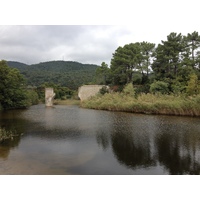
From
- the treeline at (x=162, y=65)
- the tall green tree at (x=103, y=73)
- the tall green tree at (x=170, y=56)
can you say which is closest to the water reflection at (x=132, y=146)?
the treeline at (x=162, y=65)

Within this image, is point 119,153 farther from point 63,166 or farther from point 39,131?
point 39,131

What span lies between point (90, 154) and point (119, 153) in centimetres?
113

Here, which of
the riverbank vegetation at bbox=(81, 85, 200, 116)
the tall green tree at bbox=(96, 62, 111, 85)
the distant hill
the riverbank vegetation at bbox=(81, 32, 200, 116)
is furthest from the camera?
the distant hill

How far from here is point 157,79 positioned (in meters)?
28.5

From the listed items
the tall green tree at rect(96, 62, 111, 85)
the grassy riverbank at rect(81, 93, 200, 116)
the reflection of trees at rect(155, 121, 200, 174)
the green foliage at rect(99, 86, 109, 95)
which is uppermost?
the tall green tree at rect(96, 62, 111, 85)

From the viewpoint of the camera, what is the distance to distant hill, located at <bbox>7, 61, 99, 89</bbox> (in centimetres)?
5959

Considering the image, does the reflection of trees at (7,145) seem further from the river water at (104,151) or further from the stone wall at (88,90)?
the stone wall at (88,90)

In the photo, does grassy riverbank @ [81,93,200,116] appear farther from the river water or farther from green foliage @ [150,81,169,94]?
the river water

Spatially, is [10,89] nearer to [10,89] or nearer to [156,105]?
[10,89]

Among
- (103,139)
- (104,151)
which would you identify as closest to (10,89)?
(103,139)

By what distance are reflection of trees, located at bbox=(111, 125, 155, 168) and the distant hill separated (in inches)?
1431

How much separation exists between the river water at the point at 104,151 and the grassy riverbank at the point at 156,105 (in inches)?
217

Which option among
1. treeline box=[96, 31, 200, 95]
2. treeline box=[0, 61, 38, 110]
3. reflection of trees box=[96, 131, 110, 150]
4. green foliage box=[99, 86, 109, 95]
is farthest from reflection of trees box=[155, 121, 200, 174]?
treeline box=[0, 61, 38, 110]

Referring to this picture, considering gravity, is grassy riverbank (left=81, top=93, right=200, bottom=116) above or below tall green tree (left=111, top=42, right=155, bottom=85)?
below
